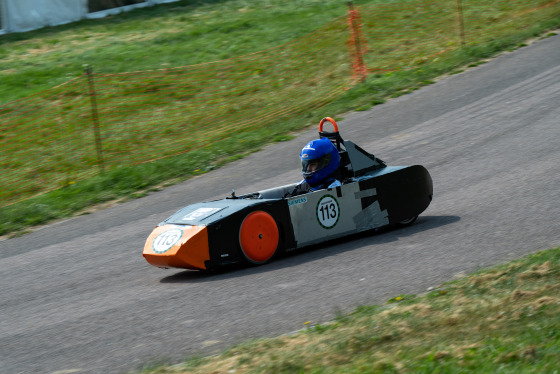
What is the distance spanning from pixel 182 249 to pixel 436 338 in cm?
300

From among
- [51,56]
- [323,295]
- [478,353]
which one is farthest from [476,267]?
[51,56]

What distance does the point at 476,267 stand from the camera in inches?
285

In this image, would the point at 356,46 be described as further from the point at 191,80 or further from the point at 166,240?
the point at 166,240

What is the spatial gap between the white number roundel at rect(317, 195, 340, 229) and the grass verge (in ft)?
6.81

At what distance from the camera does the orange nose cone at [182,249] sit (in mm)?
7586

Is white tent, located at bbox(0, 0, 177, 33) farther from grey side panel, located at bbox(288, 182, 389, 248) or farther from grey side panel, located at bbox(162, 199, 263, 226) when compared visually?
grey side panel, located at bbox(288, 182, 389, 248)

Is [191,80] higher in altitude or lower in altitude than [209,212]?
higher

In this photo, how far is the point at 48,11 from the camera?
23.9 metres

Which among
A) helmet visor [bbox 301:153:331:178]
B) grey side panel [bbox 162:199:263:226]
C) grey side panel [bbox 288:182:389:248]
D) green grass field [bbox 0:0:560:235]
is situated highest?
Answer: green grass field [bbox 0:0:560:235]

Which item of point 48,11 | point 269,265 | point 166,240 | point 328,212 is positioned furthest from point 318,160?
point 48,11

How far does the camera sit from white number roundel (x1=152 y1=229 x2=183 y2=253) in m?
7.70

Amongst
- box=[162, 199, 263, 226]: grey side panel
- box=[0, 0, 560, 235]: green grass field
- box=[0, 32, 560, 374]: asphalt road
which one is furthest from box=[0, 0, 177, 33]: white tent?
box=[162, 199, 263, 226]: grey side panel

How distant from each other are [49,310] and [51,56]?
15.2 metres

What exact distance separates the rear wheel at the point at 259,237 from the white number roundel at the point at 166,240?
0.62 metres
